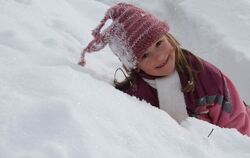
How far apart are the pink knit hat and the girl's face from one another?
0.03m

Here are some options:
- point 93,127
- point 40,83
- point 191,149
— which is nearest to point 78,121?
point 93,127

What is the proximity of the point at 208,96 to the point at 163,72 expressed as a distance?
0.22 meters

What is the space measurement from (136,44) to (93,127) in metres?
0.74

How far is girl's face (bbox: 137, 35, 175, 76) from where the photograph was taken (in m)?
1.85

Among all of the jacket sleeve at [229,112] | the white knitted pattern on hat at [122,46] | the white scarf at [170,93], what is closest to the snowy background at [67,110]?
the white knitted pattern on hat at [122,46]

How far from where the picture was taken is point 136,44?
1821 mm

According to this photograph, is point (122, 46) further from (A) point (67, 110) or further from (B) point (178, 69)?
(A) point (67, 110)

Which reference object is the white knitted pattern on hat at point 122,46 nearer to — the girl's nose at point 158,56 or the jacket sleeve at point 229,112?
the girl's nose at point 158,56

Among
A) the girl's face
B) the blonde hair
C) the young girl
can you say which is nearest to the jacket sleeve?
the young girl

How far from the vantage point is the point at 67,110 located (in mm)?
1122

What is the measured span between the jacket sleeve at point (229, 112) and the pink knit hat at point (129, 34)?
38cm

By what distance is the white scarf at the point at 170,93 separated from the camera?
73.6 inches

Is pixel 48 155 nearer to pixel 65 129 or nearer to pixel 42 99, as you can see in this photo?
pixel 65 129

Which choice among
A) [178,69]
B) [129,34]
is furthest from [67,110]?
[178,69]
